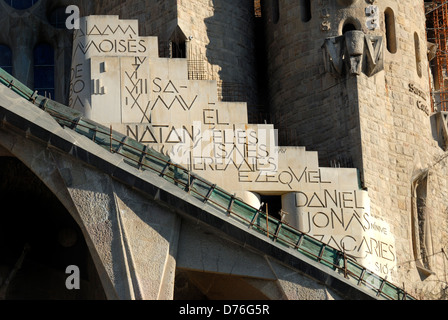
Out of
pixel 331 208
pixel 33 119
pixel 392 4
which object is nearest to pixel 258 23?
pixel 392 4

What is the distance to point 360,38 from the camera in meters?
44.0

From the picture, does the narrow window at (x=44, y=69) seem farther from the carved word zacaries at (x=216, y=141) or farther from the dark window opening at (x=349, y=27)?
the dark window opening at (x=349, y=27)

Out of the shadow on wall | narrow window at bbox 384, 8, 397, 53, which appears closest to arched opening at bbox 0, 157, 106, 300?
the shadow on wall

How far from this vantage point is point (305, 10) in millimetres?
45844

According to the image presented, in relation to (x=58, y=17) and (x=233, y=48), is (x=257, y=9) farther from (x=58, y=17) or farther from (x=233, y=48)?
(x=58, y=17)

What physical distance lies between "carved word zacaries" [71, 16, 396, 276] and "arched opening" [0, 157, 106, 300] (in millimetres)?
2796

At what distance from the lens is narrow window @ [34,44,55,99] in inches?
1892

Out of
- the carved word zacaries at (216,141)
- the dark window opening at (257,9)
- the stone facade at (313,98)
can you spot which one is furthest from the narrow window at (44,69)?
the dark window opening at (257,9)

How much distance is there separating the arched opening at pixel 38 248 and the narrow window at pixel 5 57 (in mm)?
7006

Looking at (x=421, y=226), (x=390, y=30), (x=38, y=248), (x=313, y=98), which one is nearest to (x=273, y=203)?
(x=313, y=98)

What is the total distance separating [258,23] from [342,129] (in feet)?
18.3

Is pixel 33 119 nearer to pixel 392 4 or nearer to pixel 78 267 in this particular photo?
pixel 78 267

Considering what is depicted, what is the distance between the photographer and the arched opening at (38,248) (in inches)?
1666

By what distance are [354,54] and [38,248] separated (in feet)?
32.5
